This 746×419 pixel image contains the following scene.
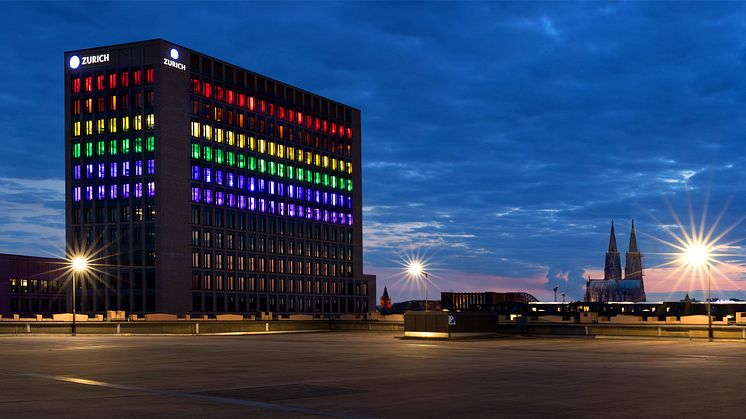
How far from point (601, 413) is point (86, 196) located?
480 ft

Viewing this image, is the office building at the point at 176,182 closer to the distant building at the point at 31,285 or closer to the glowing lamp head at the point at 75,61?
the glowing lamp head at the point at 75,61

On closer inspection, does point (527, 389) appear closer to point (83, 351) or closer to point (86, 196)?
point (83, 351)

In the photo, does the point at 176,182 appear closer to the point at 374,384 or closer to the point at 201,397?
the point at 374,384

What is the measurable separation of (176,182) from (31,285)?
54748mm

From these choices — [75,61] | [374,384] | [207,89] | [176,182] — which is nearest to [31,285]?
[176,182]

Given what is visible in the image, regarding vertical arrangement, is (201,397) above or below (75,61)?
below

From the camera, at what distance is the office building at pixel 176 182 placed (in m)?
147

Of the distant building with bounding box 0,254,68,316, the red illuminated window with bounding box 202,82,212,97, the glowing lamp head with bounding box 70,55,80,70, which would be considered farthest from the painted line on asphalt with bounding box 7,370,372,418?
the distant building with bounding box 0,254,68,316

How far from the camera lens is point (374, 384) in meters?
Result: 22.6

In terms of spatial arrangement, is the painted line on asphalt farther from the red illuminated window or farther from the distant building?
the distant building

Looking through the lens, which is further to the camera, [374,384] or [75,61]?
[75,61]

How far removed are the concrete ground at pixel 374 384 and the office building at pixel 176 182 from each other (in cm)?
11413

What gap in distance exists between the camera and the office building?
483 feet

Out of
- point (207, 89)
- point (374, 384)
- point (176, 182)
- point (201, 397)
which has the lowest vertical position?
point (374, 384)
